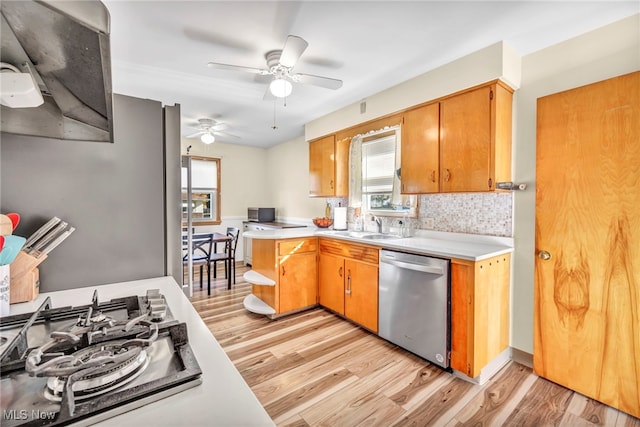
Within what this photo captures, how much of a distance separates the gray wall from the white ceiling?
3.25 ft

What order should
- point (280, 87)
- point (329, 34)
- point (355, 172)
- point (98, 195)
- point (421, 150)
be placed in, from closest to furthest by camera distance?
1. point (98, 195)
2. point (329, 34)
3. point (280, 87)
4. point (421, 150)
5. point (355, 172)

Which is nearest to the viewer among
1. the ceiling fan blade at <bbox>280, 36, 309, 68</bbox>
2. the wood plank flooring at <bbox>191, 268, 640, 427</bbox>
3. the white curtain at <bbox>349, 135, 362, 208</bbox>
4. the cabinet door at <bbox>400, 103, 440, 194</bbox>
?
A: the wood plank flooring at <bbox>191, 268, 640, 427</bbox>

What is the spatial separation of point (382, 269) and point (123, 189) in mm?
2027

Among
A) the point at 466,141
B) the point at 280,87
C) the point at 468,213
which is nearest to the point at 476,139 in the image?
the point at 466,141

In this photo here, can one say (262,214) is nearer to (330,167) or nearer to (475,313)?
(330,167)

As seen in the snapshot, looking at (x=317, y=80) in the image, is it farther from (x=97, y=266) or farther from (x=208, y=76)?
(x=97, y=266)

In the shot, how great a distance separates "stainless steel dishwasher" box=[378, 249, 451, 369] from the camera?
2.09 meters

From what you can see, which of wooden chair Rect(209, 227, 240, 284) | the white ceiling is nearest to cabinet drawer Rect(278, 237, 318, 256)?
wooden chair Rect(209, 227, 240, 284)

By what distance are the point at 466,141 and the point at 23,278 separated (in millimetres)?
2722

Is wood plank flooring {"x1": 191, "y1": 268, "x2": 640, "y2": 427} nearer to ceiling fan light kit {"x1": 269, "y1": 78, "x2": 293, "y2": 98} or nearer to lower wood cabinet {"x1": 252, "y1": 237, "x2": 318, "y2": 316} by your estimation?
lower wood cabinet {"x1": 252, "y1": 237, "x2": 318, "y2": 316}

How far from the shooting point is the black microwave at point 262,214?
18.0 ft

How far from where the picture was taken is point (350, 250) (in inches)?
113

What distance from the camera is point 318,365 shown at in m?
2.21

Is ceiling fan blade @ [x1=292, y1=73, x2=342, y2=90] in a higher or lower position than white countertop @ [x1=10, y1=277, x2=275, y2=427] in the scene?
higher
